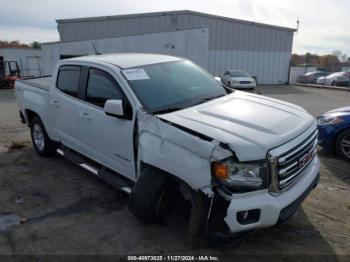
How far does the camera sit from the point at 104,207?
12.8 feet

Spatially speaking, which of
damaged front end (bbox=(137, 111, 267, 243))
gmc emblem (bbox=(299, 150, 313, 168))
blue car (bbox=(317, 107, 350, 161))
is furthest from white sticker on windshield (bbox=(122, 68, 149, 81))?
blue car (bbox=(317, 107, 350, 161))

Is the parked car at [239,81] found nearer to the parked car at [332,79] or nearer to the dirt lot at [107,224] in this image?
the parked car at [332,79]

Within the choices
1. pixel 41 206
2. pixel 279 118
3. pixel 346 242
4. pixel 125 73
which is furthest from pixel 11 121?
pixel 346 242

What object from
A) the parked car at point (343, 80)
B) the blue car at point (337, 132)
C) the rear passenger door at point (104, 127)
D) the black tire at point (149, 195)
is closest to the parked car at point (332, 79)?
the parked car at point (343, 80)

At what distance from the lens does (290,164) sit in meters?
2.81

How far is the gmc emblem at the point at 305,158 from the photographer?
3024mm

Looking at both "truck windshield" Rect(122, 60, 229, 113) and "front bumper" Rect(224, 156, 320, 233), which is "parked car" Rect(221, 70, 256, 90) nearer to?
"truck windshield" Rect(122, 60, 229, 113)

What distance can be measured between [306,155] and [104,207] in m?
2.46

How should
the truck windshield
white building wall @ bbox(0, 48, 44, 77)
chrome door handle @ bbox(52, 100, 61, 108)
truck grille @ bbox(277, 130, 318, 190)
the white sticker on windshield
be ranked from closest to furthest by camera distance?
truck grille @ bbox(277, 130, 318, 190), the truck windshield, the white sticker on windshield, chrome door handle @ bbox(52, 100, 61, 108), white building wall @ bbox(0, 48, 44, 77)

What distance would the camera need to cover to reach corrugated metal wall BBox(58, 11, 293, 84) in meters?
25.2

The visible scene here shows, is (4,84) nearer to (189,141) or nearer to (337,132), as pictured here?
(337,132)

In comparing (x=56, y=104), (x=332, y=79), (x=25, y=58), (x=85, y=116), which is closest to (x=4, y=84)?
(x=25, y=58)

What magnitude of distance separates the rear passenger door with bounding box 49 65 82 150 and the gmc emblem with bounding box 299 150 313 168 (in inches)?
115

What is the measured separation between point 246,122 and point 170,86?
1210 mm
